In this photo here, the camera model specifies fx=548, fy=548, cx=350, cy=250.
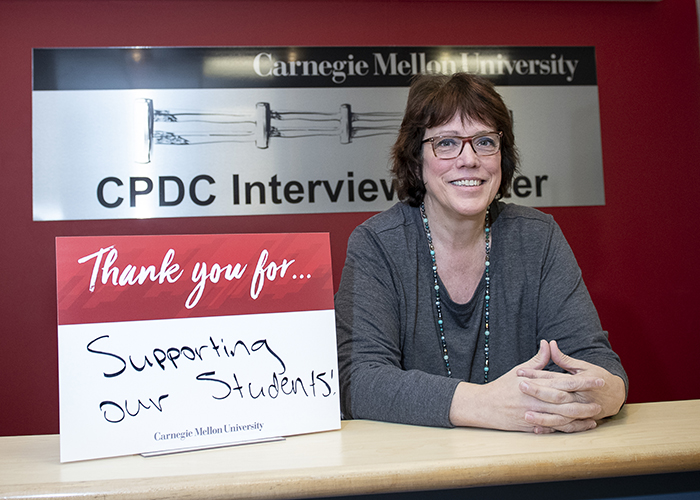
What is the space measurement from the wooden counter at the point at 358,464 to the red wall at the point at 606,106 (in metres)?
1.77

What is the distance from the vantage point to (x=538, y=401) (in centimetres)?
83

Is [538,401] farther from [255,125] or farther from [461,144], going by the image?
[255,125]

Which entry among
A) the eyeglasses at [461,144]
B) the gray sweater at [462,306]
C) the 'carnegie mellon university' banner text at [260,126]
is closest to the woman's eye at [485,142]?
Answer: the eyeglasses at [461,144]

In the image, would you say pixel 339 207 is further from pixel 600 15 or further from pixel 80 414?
pixel 80 414

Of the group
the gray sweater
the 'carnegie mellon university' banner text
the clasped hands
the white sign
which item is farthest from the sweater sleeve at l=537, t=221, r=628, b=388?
the 'carnegie mellon university' banner text

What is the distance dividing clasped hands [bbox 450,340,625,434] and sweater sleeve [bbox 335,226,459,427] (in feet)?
0.13

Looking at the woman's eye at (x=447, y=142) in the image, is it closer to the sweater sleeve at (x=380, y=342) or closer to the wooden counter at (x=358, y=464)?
the sweater sleeve at (x=380, y=342)

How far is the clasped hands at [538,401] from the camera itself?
0.82 meters

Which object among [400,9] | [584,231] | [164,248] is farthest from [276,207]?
[164,248]

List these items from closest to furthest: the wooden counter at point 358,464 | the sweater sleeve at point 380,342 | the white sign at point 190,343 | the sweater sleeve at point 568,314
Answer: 1. the wooden counter at point 358,464
2. the white sign at point 190,343
3. the sweater sleeve at point 380,342
4. the sweater sleeve at point 568,314

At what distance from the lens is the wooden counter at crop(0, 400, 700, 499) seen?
2.06ft

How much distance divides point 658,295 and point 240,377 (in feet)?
8.23

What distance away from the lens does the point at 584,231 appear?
8.64 feet

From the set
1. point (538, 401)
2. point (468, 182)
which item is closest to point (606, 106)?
point (468, 182)
